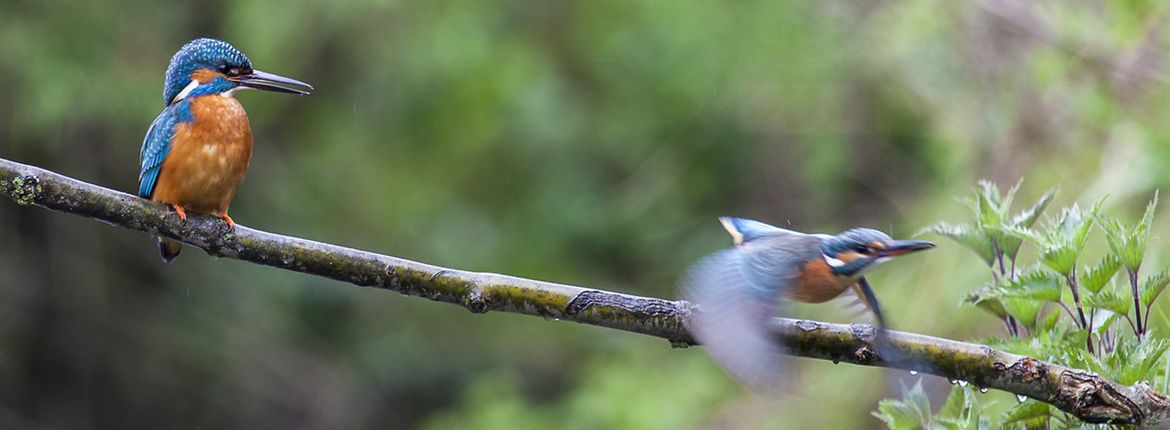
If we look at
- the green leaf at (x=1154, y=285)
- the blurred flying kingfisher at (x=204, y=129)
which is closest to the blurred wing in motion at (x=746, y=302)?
the green leaf at (x=1154, y=285)

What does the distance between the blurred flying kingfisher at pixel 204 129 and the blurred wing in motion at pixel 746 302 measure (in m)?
1.03

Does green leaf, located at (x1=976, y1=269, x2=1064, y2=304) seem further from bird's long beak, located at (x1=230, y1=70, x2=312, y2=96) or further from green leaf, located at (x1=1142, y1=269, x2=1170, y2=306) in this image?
bird's long beak, located at (x1=230, y1=70, x2=312, y2=96)

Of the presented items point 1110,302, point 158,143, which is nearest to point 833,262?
point 1110,302

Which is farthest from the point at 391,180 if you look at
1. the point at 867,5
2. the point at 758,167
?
the point at 867,5

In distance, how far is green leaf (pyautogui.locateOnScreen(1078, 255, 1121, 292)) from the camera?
1.61 metres

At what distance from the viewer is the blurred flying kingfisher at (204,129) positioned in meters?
2.43

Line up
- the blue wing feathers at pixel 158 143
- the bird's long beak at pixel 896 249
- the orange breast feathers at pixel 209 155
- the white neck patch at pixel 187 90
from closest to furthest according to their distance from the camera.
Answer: the bird's long beak at pixel 896 249 < the orange breast feathers at pixel 209 155 < the blue wing feathers at pixel 158 143 < the white neck patch at pixel 187 90

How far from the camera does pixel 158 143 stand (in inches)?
102

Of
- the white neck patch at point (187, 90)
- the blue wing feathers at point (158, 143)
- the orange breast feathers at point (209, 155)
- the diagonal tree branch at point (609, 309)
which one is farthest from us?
the white neck patch at point (187, 90)

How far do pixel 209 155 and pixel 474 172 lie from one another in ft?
13.6

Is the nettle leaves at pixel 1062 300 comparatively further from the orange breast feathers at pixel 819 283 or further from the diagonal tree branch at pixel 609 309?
the orange breast feathers at pixel 819 283

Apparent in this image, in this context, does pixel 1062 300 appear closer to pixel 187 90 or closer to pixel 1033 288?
pixel 1033 288

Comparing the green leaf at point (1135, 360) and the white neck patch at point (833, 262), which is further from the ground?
the white neck patch at point (833, 262)

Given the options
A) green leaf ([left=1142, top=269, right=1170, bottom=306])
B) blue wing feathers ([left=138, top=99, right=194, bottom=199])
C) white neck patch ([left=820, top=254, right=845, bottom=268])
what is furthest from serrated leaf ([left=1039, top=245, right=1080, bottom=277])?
blue wing feathers ([left=138, top=99, right=194, bottom=199])
